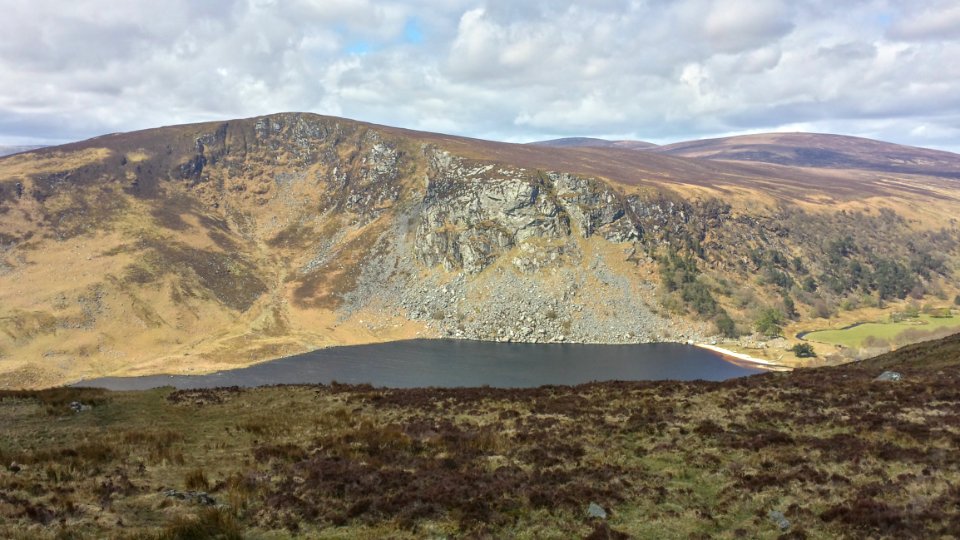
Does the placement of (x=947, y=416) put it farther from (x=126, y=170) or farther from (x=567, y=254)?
(x=126, y=170)

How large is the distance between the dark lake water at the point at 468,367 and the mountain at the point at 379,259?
6623 millimetres

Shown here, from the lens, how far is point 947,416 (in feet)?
84.7

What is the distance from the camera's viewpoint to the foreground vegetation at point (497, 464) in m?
16.9

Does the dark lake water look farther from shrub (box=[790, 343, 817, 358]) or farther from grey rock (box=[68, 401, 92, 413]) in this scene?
grey rock (box=[68, 401, 92, 413])

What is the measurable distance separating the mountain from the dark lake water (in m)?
6.62

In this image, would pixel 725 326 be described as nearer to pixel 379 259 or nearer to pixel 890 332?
pixel 890 332

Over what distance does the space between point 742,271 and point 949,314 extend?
51.3 m

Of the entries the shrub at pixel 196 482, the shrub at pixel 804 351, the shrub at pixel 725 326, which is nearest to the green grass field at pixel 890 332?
the shrub at pixel 804 351

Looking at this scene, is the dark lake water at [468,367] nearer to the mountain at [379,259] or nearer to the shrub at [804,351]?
the mountain at [379,259]

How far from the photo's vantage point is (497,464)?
23688mm

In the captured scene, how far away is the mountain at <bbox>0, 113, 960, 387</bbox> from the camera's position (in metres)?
122

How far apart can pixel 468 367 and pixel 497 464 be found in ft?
278

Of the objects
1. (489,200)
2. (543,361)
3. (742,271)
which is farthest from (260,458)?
(742,271)

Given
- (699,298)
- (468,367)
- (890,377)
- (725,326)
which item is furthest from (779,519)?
(699,298)
